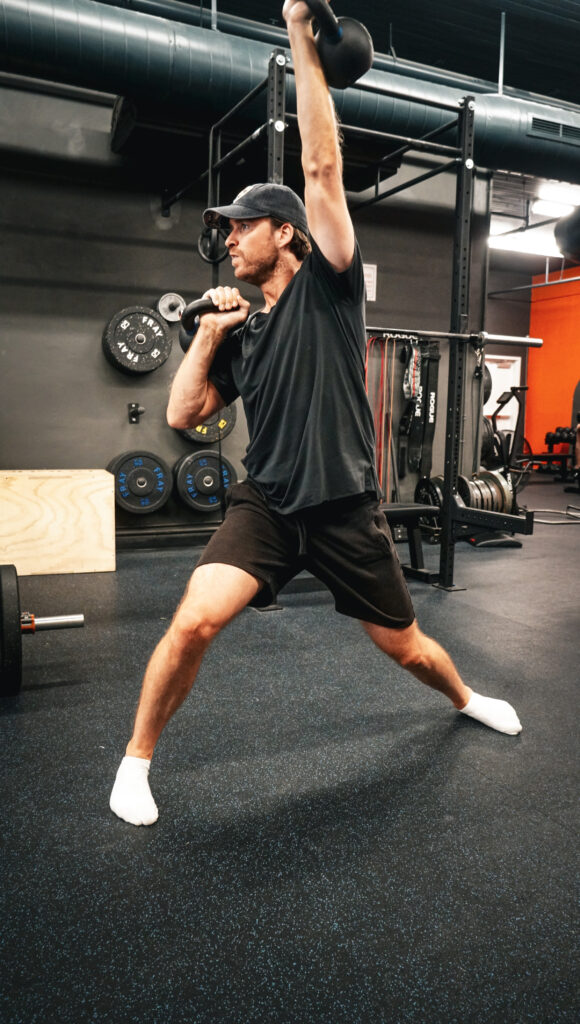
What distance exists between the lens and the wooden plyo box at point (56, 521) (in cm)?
385

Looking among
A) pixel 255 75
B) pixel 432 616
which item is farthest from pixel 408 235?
pixel 432 616

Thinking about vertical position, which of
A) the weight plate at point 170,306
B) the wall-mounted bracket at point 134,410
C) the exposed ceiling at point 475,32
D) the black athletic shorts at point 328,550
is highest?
the exposed ceiling at point 475,32

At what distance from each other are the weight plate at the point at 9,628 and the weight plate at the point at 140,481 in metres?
2.56

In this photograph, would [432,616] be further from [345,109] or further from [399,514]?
[345,109]

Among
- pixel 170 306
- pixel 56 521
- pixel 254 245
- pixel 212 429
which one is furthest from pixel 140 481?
pixel 254 245

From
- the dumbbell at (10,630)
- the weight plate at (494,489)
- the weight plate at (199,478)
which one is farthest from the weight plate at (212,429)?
the dumbbell at (10,630)

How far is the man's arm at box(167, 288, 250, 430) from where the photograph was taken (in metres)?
1.61

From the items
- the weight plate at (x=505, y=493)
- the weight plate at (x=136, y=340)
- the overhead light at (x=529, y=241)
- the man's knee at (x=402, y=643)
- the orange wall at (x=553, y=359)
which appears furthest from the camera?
the orange wall at (x=553, y=359)

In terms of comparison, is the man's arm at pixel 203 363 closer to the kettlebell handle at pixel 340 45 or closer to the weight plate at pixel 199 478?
the kettlebell handle at pixel 340 45

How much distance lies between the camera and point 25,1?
3398 millimetres

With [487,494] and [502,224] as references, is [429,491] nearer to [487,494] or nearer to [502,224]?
[487,494]

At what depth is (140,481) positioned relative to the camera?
15.5ft

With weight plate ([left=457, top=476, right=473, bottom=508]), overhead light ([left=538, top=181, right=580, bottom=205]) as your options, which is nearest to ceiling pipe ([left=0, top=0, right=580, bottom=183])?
weight plate ([left=457, top=476, right=473, bottom=508])

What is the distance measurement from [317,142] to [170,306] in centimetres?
374
